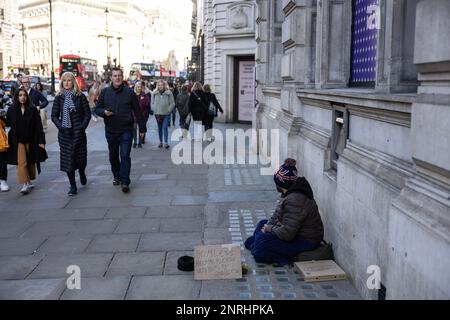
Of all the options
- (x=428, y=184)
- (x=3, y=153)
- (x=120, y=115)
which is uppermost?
(x=120, y=115)

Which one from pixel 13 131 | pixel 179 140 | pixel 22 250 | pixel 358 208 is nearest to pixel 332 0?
pixel 358 208

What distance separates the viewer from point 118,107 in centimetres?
868

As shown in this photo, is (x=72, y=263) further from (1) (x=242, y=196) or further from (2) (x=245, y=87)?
(2) (x=245, y=87)

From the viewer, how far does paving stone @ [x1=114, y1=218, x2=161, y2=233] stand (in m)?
6.43

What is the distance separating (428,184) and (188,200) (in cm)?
522

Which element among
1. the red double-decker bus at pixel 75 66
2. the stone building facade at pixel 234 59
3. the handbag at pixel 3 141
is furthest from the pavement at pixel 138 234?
the red double-decker bus at pixel 75 66

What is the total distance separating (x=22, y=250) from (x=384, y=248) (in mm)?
3744

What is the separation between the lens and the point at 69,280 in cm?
478

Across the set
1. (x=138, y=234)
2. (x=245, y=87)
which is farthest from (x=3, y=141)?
(x=245, y=87)

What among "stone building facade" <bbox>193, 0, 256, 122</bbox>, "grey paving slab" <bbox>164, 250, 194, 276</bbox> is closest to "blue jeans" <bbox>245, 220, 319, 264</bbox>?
"grey paving slab" <bbox>164, 250, 194, 276</bbox>

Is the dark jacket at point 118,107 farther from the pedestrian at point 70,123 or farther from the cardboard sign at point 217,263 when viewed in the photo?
the cardboard sign at point 217,263

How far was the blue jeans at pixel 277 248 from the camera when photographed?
199 inches

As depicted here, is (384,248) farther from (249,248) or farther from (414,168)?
(249,248)

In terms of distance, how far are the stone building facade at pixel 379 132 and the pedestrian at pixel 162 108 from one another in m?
6.88
